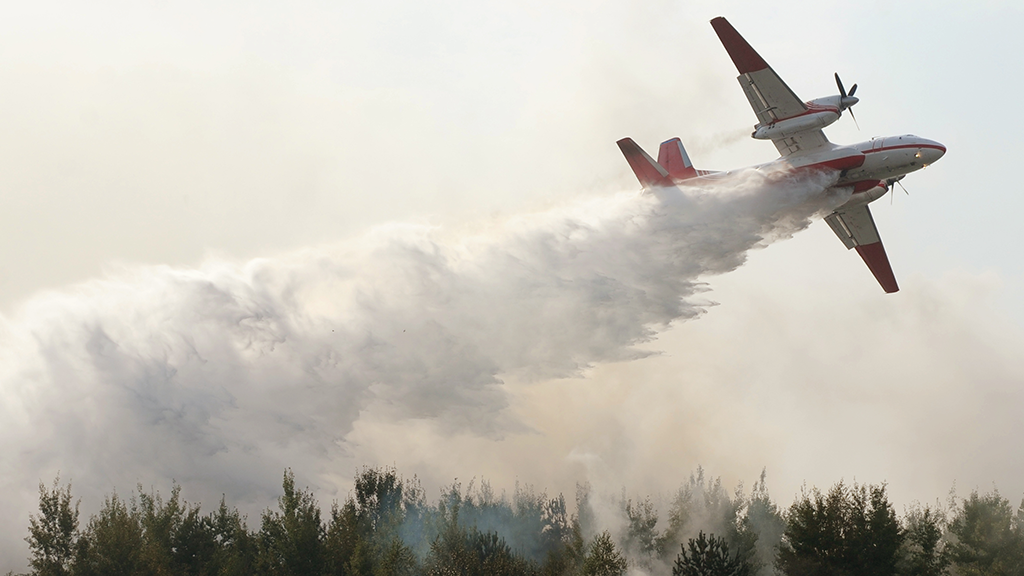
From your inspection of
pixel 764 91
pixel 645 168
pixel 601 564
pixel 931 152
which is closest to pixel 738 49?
pixel 764 91

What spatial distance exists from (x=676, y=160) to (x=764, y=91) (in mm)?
5884

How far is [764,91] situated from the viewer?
91.2 ft

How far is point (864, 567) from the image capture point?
3319 cm

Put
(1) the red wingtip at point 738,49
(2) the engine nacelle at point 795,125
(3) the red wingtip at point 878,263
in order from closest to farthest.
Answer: (1) the red wingtip at point 738,49 < (2) the engine nacelle at point 795,125 < (3) the red wingtip at point 878,263

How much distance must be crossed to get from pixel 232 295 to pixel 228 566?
47.0 feet

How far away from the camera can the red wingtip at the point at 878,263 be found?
113 ft

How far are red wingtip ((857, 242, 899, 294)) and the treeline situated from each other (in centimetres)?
1019

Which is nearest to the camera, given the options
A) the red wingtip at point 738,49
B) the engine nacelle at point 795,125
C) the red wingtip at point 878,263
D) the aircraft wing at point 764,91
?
the red wingtip at point 738,49

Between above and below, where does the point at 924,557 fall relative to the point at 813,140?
below

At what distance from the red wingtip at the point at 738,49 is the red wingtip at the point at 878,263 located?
11.7m

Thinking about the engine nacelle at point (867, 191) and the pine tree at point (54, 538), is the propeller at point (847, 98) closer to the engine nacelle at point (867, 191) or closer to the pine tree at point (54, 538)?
the engine nacelle at point (867, 191)

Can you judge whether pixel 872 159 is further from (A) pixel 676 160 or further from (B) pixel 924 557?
(B) pixel 924 557

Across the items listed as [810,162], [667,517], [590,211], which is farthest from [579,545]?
[810,162]

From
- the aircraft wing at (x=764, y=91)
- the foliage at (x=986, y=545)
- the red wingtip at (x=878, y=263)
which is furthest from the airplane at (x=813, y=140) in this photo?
the foliage at (x=986, y=545)
